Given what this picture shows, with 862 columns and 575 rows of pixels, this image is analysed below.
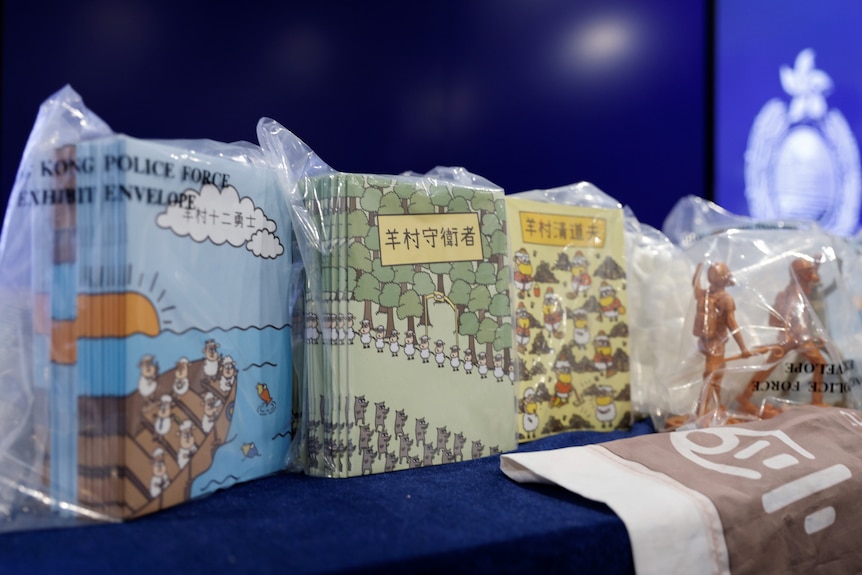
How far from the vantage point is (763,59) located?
6.23 feet

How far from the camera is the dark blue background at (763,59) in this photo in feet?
6.09

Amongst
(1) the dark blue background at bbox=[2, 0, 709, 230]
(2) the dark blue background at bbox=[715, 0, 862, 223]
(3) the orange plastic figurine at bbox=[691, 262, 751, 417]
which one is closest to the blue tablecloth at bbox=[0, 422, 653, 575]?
(3) the orange plastic figurine at bbox=[691, 262, 751, 417]

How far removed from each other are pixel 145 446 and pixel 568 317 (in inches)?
21.5

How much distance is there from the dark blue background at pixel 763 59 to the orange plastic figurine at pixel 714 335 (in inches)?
45.0

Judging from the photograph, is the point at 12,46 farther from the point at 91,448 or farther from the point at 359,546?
the point at 359,546

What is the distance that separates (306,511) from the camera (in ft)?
1.74

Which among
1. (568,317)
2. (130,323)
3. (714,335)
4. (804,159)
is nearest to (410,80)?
(568,317)

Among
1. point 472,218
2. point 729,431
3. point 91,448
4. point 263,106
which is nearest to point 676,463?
point 729,431

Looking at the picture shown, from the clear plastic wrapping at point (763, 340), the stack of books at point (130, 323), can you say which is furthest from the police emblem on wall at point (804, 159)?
the stack of books at point (130, 323)

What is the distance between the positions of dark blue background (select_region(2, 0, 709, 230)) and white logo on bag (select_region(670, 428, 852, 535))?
90 cm

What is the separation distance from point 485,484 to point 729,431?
0.97 feet

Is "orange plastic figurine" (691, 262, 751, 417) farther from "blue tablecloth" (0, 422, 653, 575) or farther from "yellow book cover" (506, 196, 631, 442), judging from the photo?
"blue tablecloth" (0, 422, 653, 575)

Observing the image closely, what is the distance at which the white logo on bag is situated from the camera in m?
0.60

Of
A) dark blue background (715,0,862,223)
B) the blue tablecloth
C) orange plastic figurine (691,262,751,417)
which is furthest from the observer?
dark blue background (715,0,862,223)
